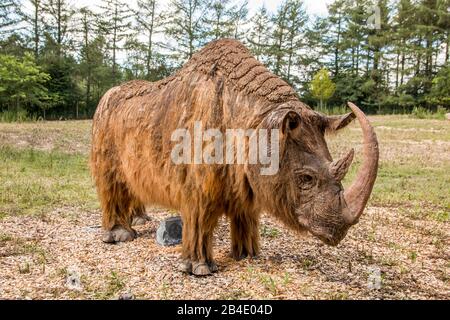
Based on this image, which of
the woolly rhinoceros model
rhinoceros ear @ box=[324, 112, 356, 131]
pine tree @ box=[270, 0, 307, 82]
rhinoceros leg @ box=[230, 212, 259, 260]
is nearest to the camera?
the woolly rhinoceros model

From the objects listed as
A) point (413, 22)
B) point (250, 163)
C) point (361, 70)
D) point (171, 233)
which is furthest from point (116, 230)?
point (413, 22)

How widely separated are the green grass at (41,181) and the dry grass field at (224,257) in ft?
0.12

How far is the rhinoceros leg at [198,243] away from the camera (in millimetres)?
4160

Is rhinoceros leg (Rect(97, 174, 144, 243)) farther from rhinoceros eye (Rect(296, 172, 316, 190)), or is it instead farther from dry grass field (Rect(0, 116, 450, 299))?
rhinoceros eye (Rect(296, 172, 316, 190))

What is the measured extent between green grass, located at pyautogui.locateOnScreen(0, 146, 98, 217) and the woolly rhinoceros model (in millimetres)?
2327

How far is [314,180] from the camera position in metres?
3.51

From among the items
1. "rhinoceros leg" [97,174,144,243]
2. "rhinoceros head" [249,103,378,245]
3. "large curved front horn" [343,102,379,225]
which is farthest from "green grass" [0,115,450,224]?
"rhinoceros leg" [97,174,144,243]

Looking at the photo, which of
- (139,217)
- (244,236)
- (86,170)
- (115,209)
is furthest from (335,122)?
(86,170)

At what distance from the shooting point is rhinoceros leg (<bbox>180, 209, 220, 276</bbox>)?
4160 mm

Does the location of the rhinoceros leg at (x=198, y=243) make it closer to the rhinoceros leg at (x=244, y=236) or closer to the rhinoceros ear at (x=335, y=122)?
the rhinoceros leg at (x=244, y=236)

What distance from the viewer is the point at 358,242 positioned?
17.8 feet

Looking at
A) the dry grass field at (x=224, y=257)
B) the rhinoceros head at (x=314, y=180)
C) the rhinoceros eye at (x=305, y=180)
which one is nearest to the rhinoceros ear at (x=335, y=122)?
the rhinoceros head at (x=314, y=180)

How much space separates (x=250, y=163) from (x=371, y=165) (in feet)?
3.36
